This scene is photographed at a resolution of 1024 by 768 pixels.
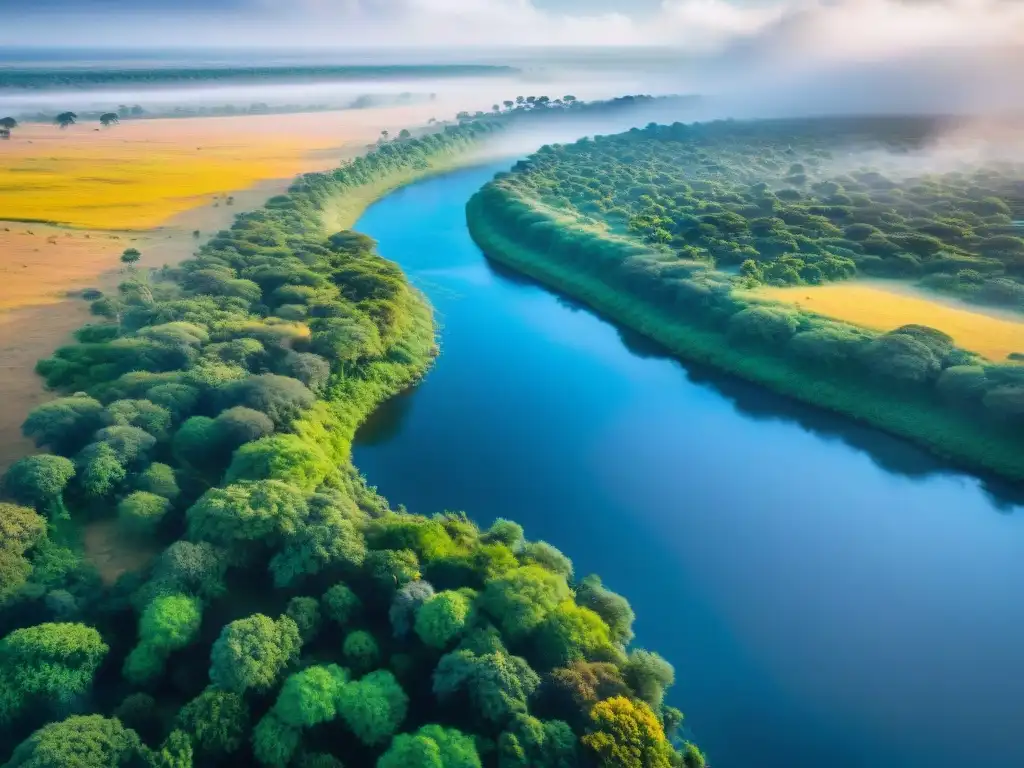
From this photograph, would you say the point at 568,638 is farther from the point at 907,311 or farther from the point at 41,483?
the point at 907,311

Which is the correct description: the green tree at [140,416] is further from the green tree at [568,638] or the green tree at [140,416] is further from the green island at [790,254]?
the green island at [790,254]

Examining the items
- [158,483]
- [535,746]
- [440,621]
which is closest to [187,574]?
[158,483]

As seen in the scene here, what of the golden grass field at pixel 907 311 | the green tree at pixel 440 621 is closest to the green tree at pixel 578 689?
the green tree at pixel 440 621

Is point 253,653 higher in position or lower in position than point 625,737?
higher

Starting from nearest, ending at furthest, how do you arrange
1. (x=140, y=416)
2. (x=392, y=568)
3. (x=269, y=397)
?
(x=392, y=568), (x=140, y=416), (x=269, y=397)

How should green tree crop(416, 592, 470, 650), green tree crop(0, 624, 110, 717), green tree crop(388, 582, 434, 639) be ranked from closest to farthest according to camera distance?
green tree crop(0, 624, 110, 717) < green tree crop(416, 592, 470, 650) < green tree crop(388, 582, 434, 639)

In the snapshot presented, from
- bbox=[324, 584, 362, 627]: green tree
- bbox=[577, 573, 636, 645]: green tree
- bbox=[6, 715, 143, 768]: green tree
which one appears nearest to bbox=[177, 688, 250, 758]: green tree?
bbox=[6, 715, 143, 768]: green tree

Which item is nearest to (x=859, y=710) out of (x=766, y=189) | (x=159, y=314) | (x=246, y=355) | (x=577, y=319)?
(x=246, y=355)

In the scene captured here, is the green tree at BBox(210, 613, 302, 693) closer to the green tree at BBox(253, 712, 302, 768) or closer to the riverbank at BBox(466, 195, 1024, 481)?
the green tree at BBox(253, 712, 302, 768)
